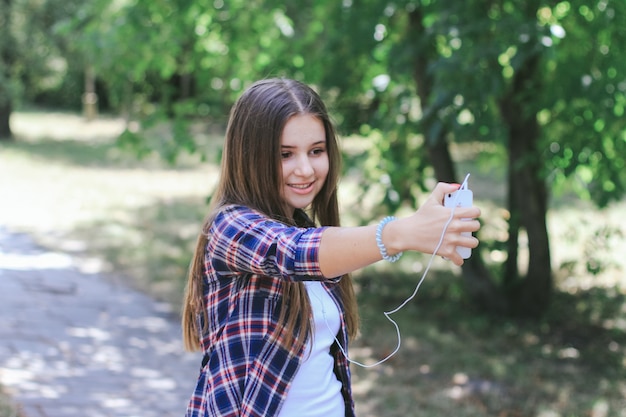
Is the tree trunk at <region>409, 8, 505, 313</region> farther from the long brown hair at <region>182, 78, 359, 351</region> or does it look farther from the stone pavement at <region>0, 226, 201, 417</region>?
the long brown hair at <region>182, 78, 359, 351</region>

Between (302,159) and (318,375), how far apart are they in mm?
519

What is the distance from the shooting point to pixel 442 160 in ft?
21.2

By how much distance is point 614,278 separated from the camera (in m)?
8.18

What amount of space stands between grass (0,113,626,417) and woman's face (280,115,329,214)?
116 inches

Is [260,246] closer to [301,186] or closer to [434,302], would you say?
[301,186]

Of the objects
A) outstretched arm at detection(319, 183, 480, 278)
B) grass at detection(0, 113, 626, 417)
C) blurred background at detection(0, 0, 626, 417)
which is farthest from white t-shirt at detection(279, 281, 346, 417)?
grass at detection(0, 113, 626, 417)

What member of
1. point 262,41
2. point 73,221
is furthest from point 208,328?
point 73,221

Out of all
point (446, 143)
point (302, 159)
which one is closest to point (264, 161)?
point (302, 159)

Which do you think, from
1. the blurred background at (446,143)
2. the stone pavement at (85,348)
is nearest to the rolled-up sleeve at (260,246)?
the blurred background at (446,143)

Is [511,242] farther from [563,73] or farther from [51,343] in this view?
[51,343]

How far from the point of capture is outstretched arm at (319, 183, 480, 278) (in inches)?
56.1

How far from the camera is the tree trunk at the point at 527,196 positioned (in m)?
5.79

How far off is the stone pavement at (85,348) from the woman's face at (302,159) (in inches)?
117

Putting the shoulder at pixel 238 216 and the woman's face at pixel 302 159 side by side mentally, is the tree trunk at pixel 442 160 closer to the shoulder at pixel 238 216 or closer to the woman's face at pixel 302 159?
the woman's face at pixel 302 159
